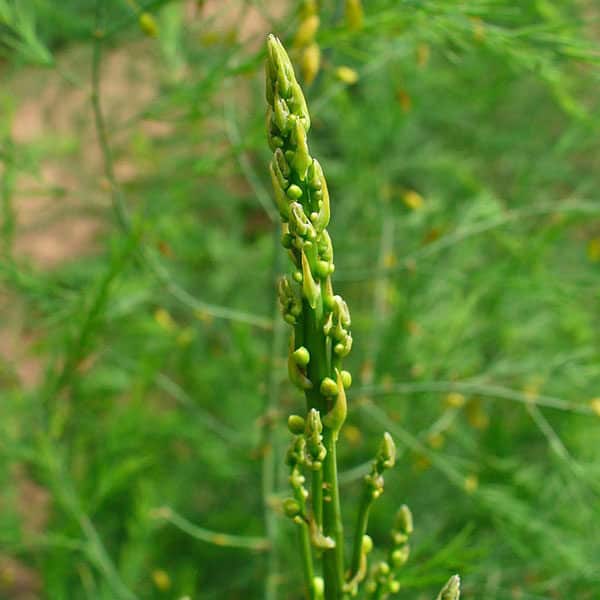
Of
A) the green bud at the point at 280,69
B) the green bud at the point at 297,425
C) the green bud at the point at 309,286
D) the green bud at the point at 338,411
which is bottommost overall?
the green bud at the point at 297,425

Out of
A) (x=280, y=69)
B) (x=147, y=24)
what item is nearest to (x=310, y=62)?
(x=147, y=24)

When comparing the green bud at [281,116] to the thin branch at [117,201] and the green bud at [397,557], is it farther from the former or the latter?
the thin branch at [117,201]

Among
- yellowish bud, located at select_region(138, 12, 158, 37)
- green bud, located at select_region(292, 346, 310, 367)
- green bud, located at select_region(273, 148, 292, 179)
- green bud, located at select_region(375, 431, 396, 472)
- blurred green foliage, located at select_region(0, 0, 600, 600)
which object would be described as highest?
yellowish bud, located at select_region(138, 12, 158, 37)

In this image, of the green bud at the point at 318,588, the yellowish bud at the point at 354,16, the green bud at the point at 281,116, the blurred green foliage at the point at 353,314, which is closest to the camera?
the green bud at the point at 281,116

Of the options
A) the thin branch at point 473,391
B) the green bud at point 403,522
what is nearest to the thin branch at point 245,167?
the thin branch at point 473,391

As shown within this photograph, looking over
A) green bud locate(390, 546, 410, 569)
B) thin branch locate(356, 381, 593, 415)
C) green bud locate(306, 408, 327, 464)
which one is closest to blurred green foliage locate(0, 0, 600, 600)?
thin branch locate(356, 381, 593, 415)

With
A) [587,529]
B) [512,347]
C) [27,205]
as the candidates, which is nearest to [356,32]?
[587,529]

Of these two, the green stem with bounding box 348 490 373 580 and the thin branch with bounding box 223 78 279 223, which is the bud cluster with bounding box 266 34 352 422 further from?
the thin branch with bounding box 223 78 279 223
